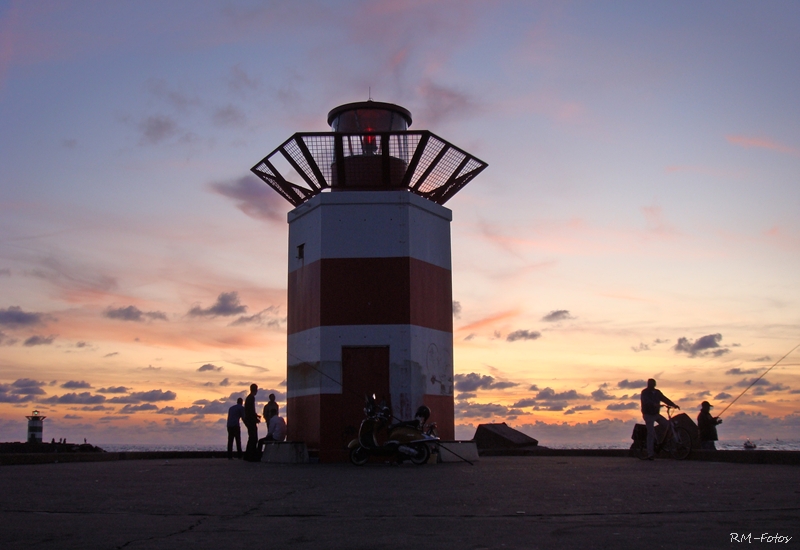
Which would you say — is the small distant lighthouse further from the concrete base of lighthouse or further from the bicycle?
the bicycle

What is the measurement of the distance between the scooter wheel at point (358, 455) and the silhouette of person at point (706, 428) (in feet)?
27.9

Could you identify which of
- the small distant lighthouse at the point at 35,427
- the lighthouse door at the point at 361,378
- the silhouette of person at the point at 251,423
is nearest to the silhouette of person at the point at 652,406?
the lighthouse door at the point at 361,378

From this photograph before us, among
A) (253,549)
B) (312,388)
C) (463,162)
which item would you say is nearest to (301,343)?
(312,388)

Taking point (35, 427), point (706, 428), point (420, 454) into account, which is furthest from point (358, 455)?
point (35, 427)

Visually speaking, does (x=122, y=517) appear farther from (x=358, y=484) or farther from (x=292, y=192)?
(x=292, y=192)

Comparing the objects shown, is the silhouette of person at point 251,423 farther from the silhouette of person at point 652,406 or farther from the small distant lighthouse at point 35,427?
the small distant lighthouse at point 35,427

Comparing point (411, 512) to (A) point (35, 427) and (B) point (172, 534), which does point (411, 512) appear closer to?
(B) point (172, 534)

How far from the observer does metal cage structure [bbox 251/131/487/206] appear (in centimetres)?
1967

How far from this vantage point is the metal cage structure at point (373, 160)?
19672mm

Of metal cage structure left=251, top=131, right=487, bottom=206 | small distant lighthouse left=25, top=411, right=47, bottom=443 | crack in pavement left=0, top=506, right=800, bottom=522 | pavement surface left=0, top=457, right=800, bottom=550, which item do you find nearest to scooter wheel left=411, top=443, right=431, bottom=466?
pavement surface left=0, top=457, right=800, bottom=550

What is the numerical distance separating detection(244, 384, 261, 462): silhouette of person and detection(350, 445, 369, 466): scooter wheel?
4273 mm

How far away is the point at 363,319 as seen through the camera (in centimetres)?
1908

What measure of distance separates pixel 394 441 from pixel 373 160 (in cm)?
761

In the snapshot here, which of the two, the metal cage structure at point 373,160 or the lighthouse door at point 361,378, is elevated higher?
the metal cage structure at point 373,160
